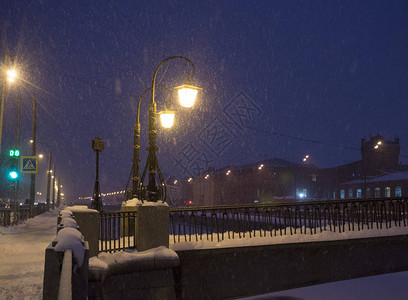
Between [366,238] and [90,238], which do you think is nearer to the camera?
[90,238]

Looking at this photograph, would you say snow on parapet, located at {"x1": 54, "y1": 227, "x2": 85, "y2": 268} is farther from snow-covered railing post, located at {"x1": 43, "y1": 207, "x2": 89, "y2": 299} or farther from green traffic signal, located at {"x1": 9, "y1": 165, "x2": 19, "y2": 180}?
green traffic signal, located at {"x1": 9, "y1": 165, "x2": 19, "y2": 180}

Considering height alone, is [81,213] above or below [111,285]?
above

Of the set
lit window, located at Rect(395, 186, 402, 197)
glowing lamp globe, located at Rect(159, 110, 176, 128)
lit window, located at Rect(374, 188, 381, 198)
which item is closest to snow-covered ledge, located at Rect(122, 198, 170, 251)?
glowing lamp globe, located at Rect(159, 110, 176, 128)

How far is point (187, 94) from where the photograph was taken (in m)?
10.4

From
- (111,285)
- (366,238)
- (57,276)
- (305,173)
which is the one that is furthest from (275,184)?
(57,276)

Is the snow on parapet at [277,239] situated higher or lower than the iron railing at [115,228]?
lower

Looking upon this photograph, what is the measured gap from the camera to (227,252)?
10.7 m

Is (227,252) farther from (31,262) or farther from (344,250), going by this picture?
(31,262)

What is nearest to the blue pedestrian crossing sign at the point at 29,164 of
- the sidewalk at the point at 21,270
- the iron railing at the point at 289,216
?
the sidewalk at the point at 21,270

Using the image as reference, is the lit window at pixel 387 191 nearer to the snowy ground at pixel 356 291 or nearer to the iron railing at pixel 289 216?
the iron railing at pixel 289 216

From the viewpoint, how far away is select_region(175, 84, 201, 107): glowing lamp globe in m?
10.4

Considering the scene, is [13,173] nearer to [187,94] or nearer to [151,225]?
[151,225]

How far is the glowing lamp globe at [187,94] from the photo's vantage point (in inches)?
408

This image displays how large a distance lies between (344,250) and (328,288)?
4.76 ft
